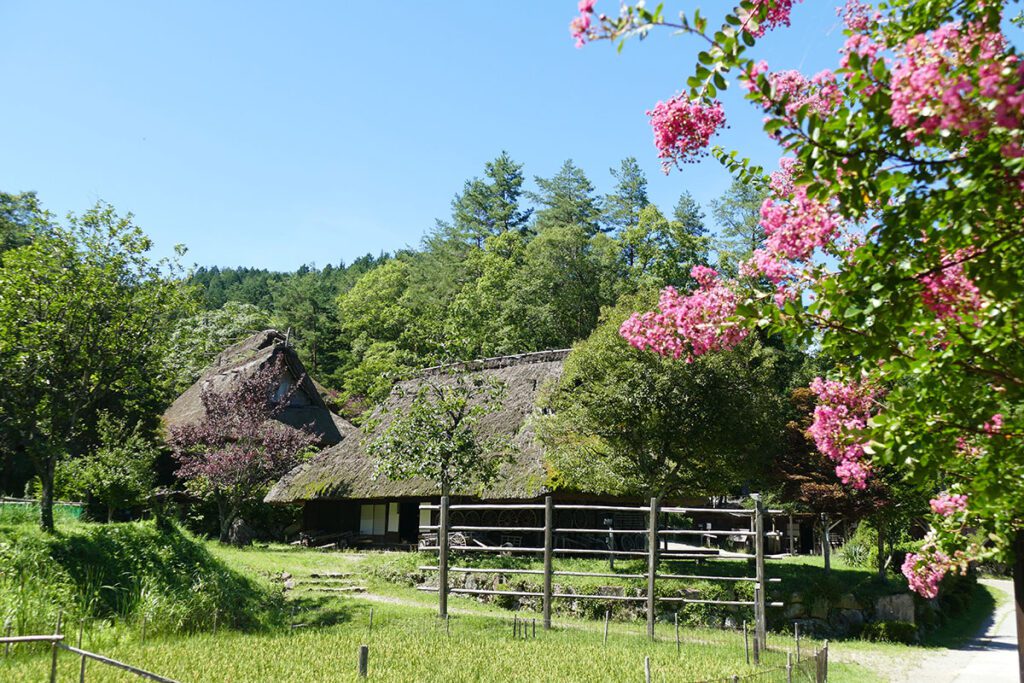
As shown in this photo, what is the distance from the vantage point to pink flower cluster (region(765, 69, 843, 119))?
3818 mm

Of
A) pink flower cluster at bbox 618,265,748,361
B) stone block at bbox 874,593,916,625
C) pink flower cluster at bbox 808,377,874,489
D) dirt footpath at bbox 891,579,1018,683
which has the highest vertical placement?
pink flower cluster at bbox 618,265,748,361

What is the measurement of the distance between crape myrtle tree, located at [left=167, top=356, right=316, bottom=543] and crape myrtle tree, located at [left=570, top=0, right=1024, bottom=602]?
19613mm

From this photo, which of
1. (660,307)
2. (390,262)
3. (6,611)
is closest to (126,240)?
(6,611)

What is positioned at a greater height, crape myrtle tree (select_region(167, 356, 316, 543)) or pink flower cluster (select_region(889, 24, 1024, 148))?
pink flower cluster (select_region(889, 24, 1024, 148))

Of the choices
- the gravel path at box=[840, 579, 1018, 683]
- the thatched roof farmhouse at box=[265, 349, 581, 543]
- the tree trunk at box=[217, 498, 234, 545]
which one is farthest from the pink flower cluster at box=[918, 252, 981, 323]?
the tree trunk at box=[217, 498, 234, 545]

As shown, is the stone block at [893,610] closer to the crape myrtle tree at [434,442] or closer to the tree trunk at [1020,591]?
the crape myrtle tree at [434,442]

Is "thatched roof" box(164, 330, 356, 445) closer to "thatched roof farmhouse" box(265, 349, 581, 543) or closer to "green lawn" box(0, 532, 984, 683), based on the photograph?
"thatched roof farmhouse" box(265, 349, 581, 543)

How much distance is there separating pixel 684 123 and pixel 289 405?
26837 mm

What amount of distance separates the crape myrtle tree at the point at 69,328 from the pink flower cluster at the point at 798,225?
1207cm

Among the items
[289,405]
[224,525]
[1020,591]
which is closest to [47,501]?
[224,525]

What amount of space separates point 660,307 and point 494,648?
5.99 metres

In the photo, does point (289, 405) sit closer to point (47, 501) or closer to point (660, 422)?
point (47, 501)

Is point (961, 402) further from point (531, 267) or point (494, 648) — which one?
point (531, 267)

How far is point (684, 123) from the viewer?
4195mm
